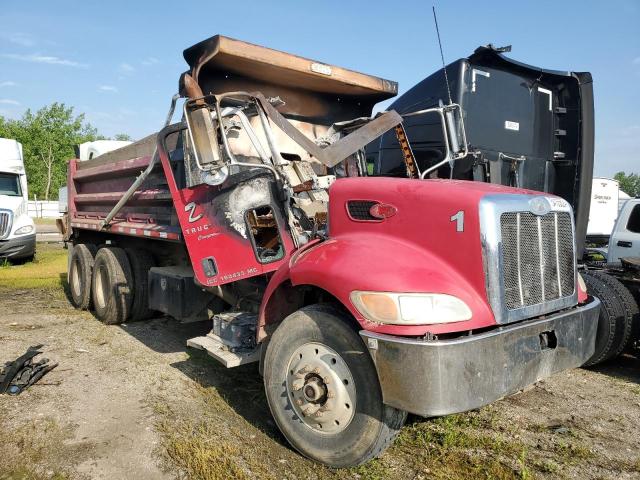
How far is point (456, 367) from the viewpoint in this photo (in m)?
2.66

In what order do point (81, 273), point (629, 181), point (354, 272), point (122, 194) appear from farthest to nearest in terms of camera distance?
point (629, 181) < point (81, 273) < point (122, 194) < point (354, 272)

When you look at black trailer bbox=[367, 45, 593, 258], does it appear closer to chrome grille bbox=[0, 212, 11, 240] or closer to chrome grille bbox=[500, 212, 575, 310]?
chrome grille bbox=[500, 212, 575, 310]

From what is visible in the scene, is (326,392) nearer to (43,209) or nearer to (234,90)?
(234,90)

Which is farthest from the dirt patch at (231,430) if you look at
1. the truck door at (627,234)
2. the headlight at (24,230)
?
the headlight at (24,230)

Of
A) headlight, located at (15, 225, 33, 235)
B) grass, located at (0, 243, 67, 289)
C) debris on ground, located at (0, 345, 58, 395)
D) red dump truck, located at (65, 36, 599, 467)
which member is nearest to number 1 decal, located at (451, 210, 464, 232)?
red dump truck, located at (65, 36, 599, 467)

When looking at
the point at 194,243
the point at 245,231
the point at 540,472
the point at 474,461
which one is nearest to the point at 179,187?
the point at 194,243

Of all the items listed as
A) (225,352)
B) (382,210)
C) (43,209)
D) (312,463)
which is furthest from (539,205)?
(43,209)

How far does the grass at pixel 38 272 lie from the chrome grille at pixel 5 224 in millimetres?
764

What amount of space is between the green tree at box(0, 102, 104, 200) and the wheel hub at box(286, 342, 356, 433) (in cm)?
4619

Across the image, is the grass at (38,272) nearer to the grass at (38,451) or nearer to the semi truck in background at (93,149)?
the semi truck in background at (93,149)

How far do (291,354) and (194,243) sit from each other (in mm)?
1663

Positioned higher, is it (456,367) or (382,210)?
(382,210)

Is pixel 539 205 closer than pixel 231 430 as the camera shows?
Yes

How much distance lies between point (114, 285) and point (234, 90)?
331 cm
